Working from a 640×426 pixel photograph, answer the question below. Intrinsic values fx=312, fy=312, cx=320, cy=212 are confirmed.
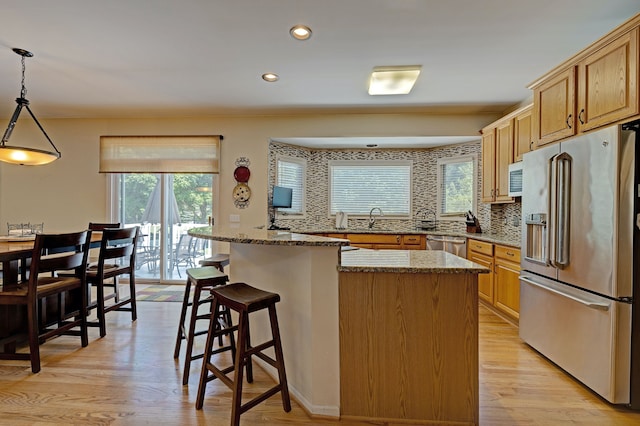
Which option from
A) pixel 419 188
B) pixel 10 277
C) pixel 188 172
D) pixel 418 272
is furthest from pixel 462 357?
pixel 188 172

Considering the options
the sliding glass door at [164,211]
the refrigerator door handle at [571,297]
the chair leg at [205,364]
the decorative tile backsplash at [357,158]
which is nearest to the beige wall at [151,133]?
the sliding glass door at [164,211]

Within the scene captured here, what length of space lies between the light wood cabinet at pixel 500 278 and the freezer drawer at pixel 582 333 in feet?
1.30

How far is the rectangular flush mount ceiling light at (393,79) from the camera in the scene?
296cm

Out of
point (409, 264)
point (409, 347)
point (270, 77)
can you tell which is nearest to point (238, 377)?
point (409, 347)

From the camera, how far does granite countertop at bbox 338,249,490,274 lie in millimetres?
1637

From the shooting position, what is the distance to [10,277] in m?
2.47

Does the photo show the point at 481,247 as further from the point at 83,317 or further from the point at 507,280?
the point at 83,317

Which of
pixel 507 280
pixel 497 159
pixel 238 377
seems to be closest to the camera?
pixel 238 377

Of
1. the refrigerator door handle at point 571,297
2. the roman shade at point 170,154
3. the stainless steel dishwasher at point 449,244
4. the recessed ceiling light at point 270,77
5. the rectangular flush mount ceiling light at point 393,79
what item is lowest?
the refrigerator door handle at point 571,297

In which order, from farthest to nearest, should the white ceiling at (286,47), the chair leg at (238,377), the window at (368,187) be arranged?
the window at (368,187), the white ceiling at (286,47), the chair leg at (238,377)

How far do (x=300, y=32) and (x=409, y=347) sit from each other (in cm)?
231

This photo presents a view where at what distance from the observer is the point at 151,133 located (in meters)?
4.52

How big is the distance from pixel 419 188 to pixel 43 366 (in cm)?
486

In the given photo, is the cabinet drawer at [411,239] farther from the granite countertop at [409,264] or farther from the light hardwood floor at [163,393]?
the granite countertop at [409,264]
